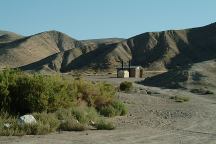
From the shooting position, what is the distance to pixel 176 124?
23.6 meters

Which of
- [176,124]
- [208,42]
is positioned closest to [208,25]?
[208,42]

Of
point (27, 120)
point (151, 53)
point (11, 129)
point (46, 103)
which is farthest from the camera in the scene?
point (151, 53)

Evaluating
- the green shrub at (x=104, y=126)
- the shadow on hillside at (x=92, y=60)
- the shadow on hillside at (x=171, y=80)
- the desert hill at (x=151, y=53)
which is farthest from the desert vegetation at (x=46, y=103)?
the shadow on hillside at (x=92, y=60)

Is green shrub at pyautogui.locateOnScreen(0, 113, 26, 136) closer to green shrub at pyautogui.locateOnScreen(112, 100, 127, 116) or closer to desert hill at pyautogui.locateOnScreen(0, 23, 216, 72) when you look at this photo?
green shrub at pyautogui.locateOnScreen(112, 100, 127, 116)

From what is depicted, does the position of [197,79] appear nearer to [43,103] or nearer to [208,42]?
[43,103]

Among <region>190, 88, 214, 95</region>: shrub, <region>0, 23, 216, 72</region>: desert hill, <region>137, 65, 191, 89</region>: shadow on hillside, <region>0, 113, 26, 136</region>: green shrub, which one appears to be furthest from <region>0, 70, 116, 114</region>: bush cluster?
<region>0, 23, 216, 72</region>: desert hill

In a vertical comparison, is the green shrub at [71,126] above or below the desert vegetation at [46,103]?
below

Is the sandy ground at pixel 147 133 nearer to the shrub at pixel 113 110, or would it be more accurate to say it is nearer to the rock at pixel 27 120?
the shrub at pixel 113 110

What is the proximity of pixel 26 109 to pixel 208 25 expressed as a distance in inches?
5745

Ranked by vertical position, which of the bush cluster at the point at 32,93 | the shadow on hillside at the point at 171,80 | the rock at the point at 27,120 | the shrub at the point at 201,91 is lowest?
the shrub at the point at 201,91

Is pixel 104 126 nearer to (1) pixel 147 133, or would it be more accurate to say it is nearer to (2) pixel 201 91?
(1) pixel 147 133

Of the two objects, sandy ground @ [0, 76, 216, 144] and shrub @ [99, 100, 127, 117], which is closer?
sandy ground @ [0, 76, 216, 144]

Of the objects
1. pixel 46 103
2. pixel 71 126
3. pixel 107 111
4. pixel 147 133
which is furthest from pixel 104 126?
pixel 107 111

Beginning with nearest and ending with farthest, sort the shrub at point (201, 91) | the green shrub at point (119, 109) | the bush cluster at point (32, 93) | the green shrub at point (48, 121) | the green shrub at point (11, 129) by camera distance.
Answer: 1. the green shrub at point (11, 129)
2. the green shrub at point (48, 121)
3. the bush cluster at point (32, 93)
4. the green shrub at point (119, 109)
5. the shrub at point (201, 91)
